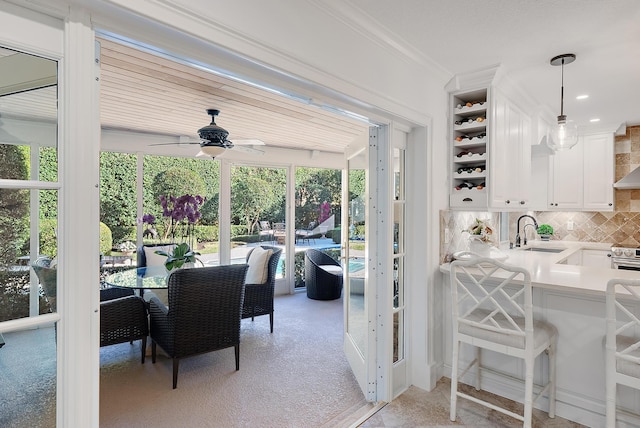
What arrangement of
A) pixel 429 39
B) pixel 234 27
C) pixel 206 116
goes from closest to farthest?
pixel 234 27, pixel 429 39, pixel 206 116

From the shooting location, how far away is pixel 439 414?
240cm

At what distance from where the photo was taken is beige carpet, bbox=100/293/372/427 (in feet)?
7.82

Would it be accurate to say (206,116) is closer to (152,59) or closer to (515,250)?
(152,59)

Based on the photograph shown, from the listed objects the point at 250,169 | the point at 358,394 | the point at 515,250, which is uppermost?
the point at 250,169

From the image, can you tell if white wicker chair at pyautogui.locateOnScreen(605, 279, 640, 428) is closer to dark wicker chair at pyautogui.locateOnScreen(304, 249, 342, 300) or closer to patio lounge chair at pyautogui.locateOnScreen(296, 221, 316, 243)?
dark wicker chair at pyautogui.locateOnScreen(304, 249, 342, 300)

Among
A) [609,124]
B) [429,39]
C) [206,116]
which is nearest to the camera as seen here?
[429,39]

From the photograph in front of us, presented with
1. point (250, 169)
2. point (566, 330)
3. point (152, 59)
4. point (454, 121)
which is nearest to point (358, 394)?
point (566, 330)

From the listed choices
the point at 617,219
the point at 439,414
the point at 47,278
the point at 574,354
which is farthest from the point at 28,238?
the point at 617,219

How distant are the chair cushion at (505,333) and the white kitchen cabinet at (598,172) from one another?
3124 millimetres

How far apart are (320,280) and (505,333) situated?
3.44 meters

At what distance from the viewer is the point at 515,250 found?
4.12 m

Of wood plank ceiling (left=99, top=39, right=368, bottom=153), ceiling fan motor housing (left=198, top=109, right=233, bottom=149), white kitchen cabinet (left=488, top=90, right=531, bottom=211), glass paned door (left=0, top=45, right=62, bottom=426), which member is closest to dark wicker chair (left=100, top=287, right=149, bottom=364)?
ceiling fan motor housing (left=198, top=109, right=233, bottom=149)

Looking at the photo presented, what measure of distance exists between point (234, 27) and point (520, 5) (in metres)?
1.49

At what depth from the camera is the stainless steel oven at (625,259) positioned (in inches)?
154
